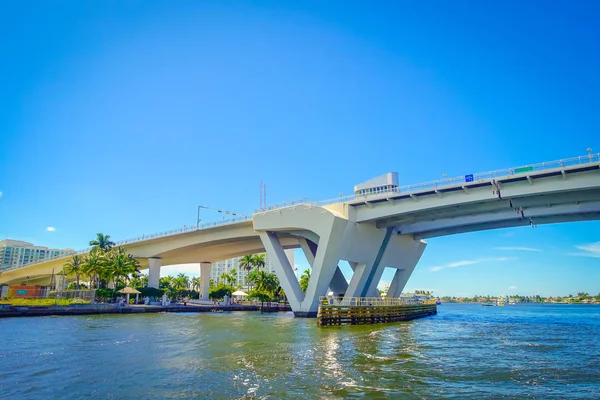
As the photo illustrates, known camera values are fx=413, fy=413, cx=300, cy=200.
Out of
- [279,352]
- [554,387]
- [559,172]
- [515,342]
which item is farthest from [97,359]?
[559,172]

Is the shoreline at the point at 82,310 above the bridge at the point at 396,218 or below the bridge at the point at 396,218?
below

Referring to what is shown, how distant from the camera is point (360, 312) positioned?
3891 centimetres

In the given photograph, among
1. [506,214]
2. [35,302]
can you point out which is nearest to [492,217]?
[506,214]

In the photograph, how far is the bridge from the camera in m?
36.9

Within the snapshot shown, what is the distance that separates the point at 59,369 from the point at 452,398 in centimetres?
1372

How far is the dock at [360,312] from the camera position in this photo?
3609 cm

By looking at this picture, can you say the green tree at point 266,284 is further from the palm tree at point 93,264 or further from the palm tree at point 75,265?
the palm tree at point 75,265

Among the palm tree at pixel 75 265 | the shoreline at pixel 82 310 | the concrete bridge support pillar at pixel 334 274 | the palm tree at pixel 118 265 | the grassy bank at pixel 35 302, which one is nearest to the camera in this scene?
the shoreline at pixel 82 310

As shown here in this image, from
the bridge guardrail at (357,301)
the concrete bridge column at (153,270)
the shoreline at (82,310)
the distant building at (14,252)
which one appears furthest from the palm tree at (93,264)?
the distant building at (14,252)

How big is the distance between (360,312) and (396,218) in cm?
1256

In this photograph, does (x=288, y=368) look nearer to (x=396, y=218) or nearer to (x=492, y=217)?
(x=396, y=218)

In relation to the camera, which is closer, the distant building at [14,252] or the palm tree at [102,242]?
the palm tree at [102,242]

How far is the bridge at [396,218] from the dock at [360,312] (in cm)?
434

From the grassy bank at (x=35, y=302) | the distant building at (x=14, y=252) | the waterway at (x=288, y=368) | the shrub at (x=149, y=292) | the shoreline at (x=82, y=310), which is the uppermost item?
the distant building at (x=14, y=252)
